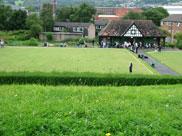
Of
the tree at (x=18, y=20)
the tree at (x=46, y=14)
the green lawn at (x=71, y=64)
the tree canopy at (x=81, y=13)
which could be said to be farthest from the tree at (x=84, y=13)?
the green lawn at (x=71, y=64)

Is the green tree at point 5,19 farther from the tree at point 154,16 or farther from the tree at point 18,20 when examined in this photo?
the tree at point 154,16

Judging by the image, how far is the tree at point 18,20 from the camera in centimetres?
7063

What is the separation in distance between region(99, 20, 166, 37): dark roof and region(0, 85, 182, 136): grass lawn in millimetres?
39619

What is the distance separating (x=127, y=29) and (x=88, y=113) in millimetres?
42136

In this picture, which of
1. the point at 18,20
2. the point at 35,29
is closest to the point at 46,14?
the point at 18,20

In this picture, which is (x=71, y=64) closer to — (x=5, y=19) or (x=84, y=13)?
(x=5, y=19)

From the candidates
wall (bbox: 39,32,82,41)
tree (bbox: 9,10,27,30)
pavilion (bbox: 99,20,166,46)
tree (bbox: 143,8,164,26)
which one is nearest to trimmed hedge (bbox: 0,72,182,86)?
pavilion (bbox: 99,20,166,46)

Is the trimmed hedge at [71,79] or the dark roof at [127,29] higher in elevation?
the dark roof at [127,29]

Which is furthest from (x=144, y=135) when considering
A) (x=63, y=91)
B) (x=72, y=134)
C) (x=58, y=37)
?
(x=58, y=37)

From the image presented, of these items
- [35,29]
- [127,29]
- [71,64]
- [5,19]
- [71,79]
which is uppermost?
[5,19]

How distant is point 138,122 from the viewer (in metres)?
6.74

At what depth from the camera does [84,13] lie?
8288cm

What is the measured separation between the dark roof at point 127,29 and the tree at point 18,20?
32252 mm

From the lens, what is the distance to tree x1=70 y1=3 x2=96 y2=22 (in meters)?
81.2
